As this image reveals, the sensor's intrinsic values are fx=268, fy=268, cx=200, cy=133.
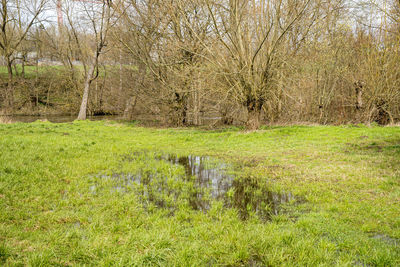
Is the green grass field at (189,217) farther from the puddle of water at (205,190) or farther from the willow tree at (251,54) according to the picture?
the willow tree at (251,54)

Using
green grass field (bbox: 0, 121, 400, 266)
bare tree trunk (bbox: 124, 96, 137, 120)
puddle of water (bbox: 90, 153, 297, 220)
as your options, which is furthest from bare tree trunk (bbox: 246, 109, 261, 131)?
bare tree trunk (bbox: 124, 96, 137, 120)

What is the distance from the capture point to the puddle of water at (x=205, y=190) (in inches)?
202

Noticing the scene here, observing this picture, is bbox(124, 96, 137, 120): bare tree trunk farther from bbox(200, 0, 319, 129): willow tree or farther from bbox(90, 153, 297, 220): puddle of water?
bbox(90, 153, 297, 220): puddle of water

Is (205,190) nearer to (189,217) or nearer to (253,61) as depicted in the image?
(189,217)

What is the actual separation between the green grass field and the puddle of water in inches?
4.4

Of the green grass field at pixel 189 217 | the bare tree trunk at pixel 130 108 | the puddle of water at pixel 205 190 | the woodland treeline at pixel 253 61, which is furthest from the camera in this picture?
the bare tree trunk at pixel 130 108

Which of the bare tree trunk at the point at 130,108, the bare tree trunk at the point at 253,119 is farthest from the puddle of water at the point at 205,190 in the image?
the bare tree trunk at the point at 130,108

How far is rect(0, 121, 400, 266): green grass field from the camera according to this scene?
3.28 metres

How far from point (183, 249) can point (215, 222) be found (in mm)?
1072

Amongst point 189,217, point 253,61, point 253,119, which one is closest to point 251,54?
point 253,61

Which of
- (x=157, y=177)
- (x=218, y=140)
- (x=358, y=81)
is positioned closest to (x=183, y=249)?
(x=157, y=177)

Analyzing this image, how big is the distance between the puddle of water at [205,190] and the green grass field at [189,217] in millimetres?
112

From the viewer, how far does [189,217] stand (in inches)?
180

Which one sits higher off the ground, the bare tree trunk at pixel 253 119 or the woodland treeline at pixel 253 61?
the woodland treeline at pixel 253 61
